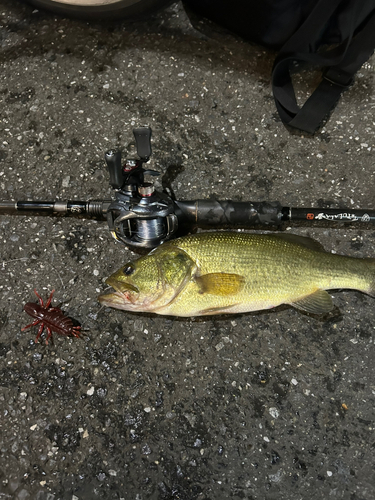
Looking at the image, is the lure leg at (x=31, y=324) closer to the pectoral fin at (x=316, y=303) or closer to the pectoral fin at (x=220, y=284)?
the pectoral fin at (x=220, y=284)

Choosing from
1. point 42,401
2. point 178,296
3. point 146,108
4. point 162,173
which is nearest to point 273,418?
point 178,296

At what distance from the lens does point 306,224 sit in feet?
9.36

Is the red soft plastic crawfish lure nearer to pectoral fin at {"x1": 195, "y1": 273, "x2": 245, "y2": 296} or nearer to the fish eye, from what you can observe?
the fish eye

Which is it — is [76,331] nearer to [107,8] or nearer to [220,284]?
[220,284]

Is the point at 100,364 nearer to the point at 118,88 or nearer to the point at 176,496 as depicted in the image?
the point at 176,496

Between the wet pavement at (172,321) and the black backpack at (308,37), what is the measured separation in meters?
0.14

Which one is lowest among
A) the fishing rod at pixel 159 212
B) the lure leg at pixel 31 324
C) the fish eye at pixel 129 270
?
the lure leg at pixel 31 324

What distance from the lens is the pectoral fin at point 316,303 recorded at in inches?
96.9

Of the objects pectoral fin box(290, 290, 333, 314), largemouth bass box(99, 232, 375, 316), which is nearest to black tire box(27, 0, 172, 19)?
largemouth bass box(99, 232, 375, 316)

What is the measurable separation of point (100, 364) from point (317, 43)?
10.5ft

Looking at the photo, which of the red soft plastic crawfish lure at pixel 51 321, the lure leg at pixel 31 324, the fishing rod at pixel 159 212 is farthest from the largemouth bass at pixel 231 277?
the lure leg at pixel 31 324

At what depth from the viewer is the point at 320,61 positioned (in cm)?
290

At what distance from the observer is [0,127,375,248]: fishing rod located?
7.87ft

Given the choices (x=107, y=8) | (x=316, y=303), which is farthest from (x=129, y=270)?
(x=107, y=8)
